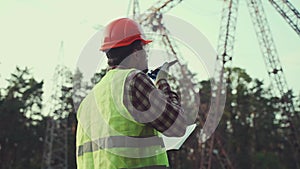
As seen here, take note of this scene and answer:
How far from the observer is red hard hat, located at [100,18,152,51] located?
9.14 feet

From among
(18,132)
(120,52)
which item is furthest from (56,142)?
(120,52)

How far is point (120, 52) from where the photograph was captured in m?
2.80

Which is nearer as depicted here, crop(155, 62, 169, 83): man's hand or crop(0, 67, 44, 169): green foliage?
crop(155, 62, 169, 83): man's hand

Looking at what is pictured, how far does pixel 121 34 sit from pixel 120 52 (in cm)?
12

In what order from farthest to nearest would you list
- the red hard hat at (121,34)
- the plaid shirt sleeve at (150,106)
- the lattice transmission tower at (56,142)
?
the lattice transmission tower at (56,142)
the red hard hat at (121,34)
the plaid shirt sleeve at (150,106)

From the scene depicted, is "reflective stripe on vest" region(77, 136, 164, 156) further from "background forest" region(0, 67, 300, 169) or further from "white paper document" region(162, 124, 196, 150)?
"background forest" region(0, 67, 300, 169)

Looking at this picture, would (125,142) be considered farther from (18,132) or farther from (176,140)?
(18,132)

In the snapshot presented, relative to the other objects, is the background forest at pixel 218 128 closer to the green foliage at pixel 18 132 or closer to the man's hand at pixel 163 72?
the green foliage at pixel 18 132

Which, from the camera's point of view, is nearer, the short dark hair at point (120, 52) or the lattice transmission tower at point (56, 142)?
the short dark hair at point (120, 52)

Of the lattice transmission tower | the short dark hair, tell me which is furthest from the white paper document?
the lattice transmission tower

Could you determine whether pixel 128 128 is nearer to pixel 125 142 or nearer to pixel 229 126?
pixel 125 142

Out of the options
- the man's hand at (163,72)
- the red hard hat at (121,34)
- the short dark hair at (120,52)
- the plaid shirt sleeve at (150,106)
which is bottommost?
the plaid shirt sleeve at (150,106)

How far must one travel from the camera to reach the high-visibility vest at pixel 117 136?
252 cm

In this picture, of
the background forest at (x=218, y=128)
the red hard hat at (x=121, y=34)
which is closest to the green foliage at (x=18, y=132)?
the background forest at (x=218, y=128)
